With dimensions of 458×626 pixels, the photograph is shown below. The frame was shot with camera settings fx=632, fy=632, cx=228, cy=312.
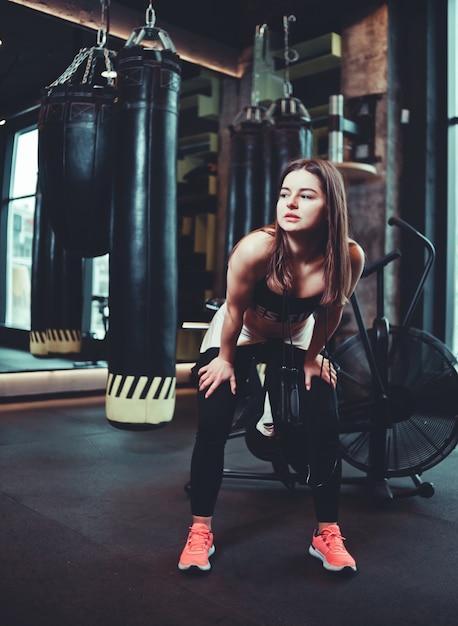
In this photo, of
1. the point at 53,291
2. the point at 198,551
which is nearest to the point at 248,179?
the point at 53,291

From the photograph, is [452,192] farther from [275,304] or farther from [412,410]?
[275,304]

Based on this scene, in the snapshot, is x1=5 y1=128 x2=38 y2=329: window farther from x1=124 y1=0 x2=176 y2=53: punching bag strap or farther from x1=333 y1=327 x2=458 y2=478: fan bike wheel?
x1=333 y1=327 x2=458 y2=478: fan bike wheel

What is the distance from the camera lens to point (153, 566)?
6.07ft

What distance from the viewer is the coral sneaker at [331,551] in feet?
6.01

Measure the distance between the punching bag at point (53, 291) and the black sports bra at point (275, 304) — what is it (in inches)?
116

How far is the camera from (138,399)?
103 inches

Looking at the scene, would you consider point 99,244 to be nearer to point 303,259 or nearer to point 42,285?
point 303,259

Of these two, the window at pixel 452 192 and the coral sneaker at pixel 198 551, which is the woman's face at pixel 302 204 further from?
the window at pixel 452 192

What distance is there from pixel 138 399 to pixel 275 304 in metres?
0.99

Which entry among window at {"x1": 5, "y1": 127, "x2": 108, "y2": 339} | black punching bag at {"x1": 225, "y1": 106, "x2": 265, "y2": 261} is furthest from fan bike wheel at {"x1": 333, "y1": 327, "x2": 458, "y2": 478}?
window at {"x1": 5, "y1": 127, "x2": 108, "y2": 339}

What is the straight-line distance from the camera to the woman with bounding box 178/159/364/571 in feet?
5.85

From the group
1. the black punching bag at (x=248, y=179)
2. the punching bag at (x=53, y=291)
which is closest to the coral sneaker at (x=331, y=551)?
the black punching bag at (x=248, y=179)

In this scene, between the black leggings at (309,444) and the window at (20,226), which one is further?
the window at (20,226)

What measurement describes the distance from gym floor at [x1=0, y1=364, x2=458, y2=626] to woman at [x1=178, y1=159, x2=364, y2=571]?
0.39 ft
